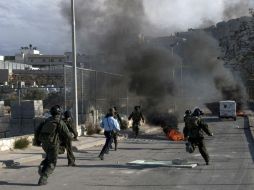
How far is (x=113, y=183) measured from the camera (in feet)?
37.8

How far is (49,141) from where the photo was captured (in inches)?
440

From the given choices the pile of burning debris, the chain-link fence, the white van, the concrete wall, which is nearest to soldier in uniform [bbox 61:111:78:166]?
the concrete wall

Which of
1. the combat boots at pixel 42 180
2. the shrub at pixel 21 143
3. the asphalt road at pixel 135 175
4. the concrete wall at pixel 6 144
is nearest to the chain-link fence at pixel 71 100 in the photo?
the shrub at pixel 21 143

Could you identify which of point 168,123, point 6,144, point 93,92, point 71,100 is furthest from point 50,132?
point 168,123

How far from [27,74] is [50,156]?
3514 inches

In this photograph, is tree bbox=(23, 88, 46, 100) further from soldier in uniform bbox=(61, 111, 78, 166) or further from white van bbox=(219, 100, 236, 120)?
white van bbox=(219, 100, 236, 120)

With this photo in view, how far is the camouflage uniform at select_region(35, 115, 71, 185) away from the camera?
11.2 m

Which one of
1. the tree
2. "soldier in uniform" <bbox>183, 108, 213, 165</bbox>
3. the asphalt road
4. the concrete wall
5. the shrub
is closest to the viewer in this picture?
the asphalt road

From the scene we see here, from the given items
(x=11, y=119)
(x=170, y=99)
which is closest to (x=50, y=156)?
(x=11, y=119)

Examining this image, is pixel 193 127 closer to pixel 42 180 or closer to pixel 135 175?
pixel 135 175

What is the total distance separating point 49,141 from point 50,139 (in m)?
0.05

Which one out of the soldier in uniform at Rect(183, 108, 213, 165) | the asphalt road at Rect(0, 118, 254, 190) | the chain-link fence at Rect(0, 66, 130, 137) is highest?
the chain-link fence at Rect(0, 66, 130, 137)

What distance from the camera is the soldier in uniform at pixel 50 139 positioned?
11156 mm

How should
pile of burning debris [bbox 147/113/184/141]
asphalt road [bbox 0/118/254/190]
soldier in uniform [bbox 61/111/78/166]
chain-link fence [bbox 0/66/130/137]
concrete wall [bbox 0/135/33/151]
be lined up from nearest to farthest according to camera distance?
asphalt road [bbox 0/118/254/190], soldier in uniform [bbox 61/111/78/166], concrete wall [bbox 0/135/33/151], chain-link fence [bbox 0/66/130/137], pile of burning debris [bbox 147/113/184/141]
